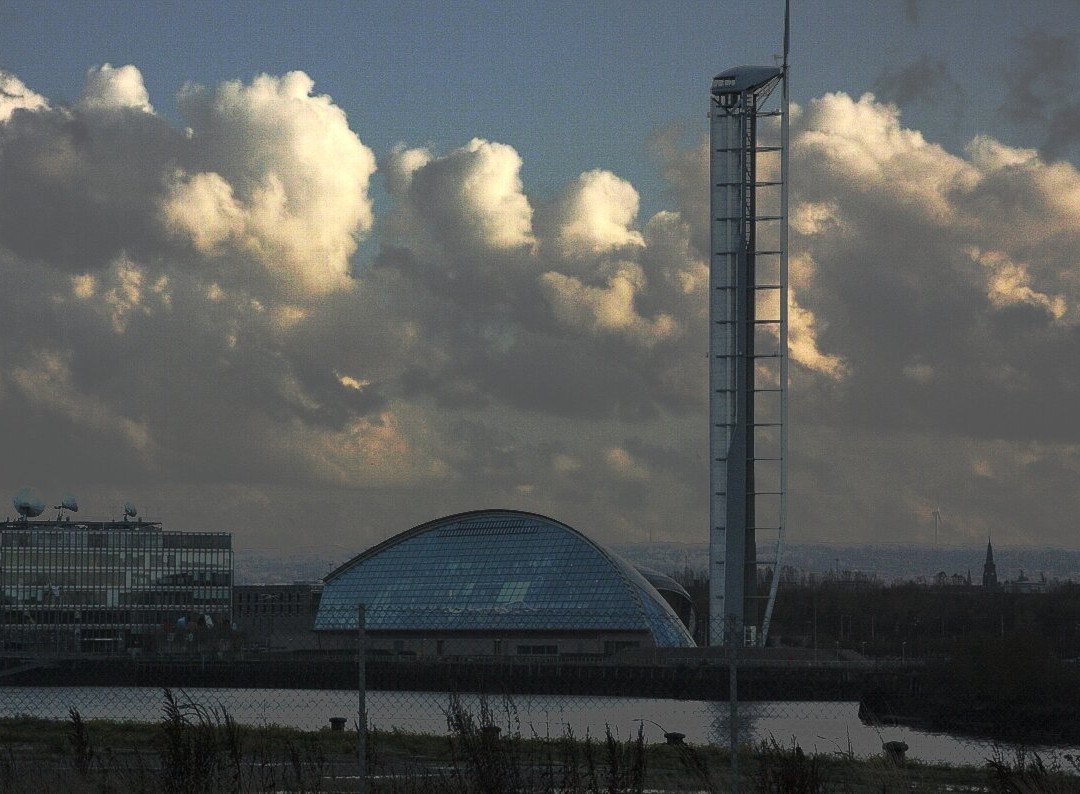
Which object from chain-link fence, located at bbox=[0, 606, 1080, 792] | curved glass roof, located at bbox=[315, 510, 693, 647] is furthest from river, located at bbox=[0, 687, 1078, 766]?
curved glass roof, located at bbox=[315, 510, 693, 647]

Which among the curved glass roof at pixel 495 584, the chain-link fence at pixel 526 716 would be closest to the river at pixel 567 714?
the chain-link fence at pixel 526 716

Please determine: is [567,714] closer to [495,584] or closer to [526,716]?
[526,716]

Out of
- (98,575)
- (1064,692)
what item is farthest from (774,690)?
(98,575)

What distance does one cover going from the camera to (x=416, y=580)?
155 metres

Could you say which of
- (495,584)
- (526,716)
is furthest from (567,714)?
(495,584)

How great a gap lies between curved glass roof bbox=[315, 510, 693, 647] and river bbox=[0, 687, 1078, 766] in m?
26.5

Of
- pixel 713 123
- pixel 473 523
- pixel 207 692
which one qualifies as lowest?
pixel 207 692

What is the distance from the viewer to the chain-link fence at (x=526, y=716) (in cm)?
2219

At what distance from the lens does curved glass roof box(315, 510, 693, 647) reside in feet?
468

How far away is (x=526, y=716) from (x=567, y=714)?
894 cm

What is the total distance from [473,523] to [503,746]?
137 meters

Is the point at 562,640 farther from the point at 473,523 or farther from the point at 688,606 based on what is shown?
the point at 688,606

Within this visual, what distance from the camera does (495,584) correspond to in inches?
5856

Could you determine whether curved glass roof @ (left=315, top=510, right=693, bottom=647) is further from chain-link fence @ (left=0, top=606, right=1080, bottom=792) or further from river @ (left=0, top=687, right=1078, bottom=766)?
river @ (left=0, top=687, right=1078, bottom=766)
